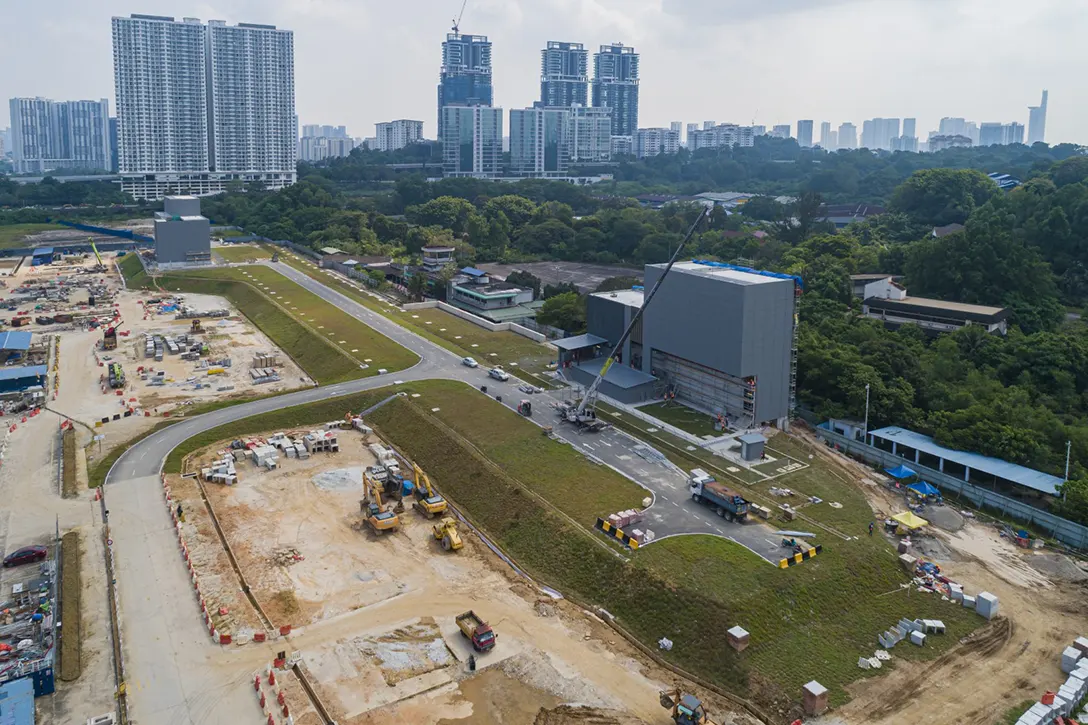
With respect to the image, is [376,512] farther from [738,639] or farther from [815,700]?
[815,700]

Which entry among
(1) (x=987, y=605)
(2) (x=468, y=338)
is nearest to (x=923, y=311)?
(2) (x=468, y=338)

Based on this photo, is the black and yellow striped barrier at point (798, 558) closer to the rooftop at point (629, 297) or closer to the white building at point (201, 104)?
the rooftop at point (629, 297)

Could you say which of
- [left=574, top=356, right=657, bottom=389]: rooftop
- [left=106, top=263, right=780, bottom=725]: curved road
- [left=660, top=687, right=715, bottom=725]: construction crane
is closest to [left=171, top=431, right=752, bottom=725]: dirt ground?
[left=660, top=687, right=715, bottom=725]: construction crane

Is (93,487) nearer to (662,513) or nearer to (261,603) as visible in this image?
(261,603)

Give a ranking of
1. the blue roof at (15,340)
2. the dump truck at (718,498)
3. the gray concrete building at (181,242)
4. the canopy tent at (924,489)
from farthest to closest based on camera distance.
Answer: the gray concrete building at (181,242) → the blue roof at (15,340) → the canopy tent at (924,489) → the dump truck at (718,498)

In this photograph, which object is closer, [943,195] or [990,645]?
[990,645]

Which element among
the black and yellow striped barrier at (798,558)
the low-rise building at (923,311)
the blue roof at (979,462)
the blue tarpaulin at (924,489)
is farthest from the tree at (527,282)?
the black and yellow striped barrier at (798,558)

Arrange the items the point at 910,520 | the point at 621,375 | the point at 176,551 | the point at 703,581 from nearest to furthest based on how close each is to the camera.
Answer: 1. the point at 703,581
2. the point at 176,551
3. the point at 910,520
4. the point at 621,375

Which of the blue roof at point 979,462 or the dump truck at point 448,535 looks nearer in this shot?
the dump truck at point 448,535
